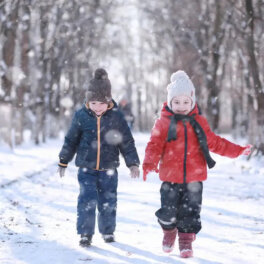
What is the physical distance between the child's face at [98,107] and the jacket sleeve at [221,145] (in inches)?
39.9

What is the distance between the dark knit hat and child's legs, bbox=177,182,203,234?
1.22m

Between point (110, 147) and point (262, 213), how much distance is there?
10.1 feet

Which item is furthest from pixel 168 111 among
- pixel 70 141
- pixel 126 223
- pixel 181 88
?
pixel 126 223

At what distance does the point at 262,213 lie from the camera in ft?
23.0

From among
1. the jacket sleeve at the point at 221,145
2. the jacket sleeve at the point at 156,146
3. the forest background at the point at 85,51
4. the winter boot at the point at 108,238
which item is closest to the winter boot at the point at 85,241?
the winter boot at the point at 108,238

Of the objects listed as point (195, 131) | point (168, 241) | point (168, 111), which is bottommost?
point (168, 241)

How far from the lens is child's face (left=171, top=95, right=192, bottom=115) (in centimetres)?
455

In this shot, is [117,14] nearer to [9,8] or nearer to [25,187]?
[9,8]

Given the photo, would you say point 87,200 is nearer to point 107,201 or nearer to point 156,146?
point 107,201

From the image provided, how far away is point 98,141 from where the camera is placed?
489 centimetres

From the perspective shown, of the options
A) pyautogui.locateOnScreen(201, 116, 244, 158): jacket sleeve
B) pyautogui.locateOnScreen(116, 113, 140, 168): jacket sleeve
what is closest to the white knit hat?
pyautogui.locateOnScreen(201, 116, 244, 158): jacket sleeve

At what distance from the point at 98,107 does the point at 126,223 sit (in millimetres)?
1831

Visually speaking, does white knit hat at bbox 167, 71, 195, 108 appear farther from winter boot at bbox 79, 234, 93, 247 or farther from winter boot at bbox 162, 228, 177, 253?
winter boot at bbox 79, 234, 93, 247

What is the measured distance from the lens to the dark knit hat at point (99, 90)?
4.93 m
